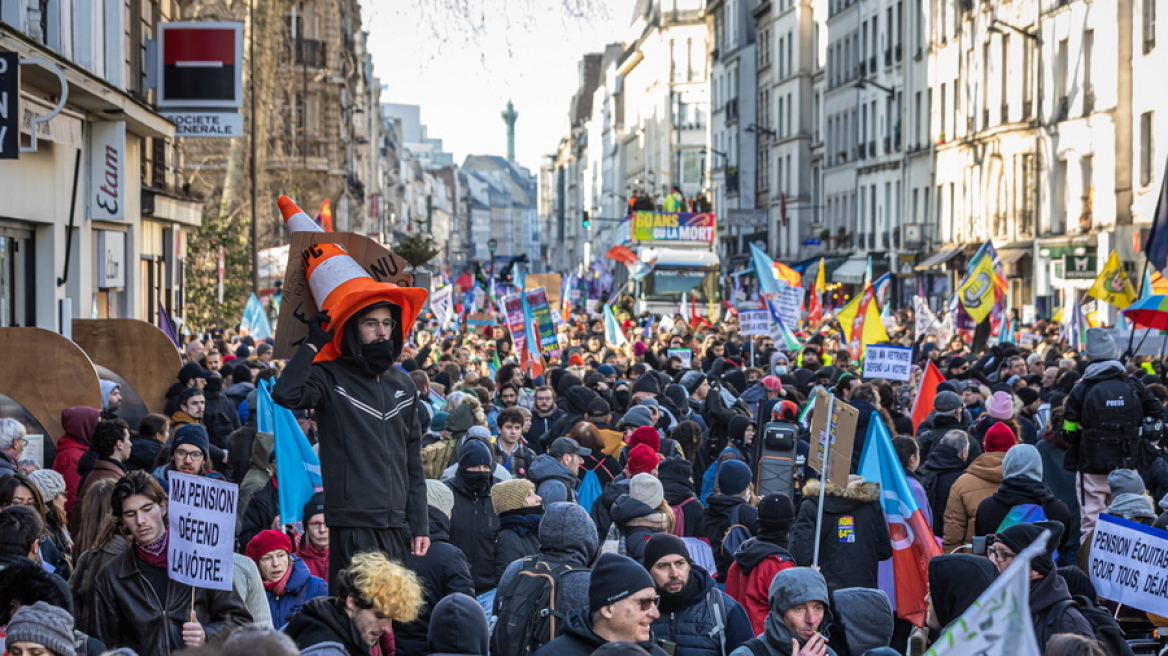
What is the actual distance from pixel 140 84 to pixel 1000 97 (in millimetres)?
28298

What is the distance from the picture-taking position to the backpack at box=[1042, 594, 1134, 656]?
646cm

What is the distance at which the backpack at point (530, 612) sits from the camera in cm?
650

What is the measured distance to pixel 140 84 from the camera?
24031mm

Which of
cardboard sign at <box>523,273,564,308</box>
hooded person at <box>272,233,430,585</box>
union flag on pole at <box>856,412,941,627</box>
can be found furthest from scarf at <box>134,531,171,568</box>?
cardboard sign at <box>523,273,564,308</box>

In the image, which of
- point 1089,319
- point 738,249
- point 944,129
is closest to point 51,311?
point 1089,319

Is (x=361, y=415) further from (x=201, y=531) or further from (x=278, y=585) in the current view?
(x=201, y=531)

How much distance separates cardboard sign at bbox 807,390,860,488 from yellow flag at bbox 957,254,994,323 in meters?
16.7

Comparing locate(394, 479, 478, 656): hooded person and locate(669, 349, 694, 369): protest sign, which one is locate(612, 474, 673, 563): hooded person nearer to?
locate(394, 479, 478, 656): hooded person

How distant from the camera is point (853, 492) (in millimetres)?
8766


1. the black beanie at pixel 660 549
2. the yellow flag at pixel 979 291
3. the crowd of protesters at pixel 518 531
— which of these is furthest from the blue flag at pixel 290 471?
the yellow flag at pixel 979 291

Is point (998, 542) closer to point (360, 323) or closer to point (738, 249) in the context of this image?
point (360, 323)

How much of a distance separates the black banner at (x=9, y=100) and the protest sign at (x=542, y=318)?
32.9 feet

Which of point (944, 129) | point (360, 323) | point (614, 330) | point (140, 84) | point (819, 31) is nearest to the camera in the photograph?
point (360, 323)

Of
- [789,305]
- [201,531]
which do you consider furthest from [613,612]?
[789,305]
